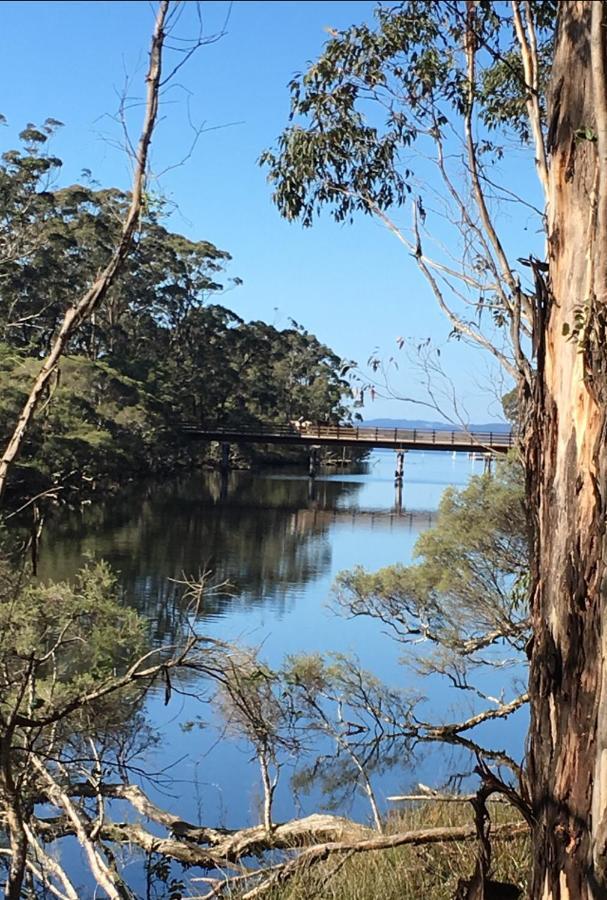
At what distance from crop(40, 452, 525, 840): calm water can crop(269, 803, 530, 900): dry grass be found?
1.21 m

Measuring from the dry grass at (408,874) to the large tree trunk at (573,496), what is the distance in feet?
2.62

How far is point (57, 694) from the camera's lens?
5043 mm

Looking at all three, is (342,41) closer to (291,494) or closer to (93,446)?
(93,446)

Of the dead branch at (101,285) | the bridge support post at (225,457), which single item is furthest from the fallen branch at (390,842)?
the bridge support post at (225,457)

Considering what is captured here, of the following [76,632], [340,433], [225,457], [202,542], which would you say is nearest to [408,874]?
[76,632]

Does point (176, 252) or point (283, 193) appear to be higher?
point (176, 252)

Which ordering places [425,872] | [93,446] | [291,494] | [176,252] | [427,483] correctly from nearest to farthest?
[425,872] → [93,446] → [291,494] → [176,252] → [427,483]

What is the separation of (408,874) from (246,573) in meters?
11.1

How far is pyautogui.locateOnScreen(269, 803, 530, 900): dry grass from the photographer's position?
2.99m

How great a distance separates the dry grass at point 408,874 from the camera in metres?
2.99

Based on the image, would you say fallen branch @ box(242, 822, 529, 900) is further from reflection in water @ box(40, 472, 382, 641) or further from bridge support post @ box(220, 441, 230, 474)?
bridge support post @ box(220, 441, 230, 474)

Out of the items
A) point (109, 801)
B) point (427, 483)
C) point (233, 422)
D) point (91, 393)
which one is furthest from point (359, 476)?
point (109, 801)

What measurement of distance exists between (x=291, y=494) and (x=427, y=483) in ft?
31.5

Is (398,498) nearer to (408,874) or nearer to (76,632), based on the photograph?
(76,632)
